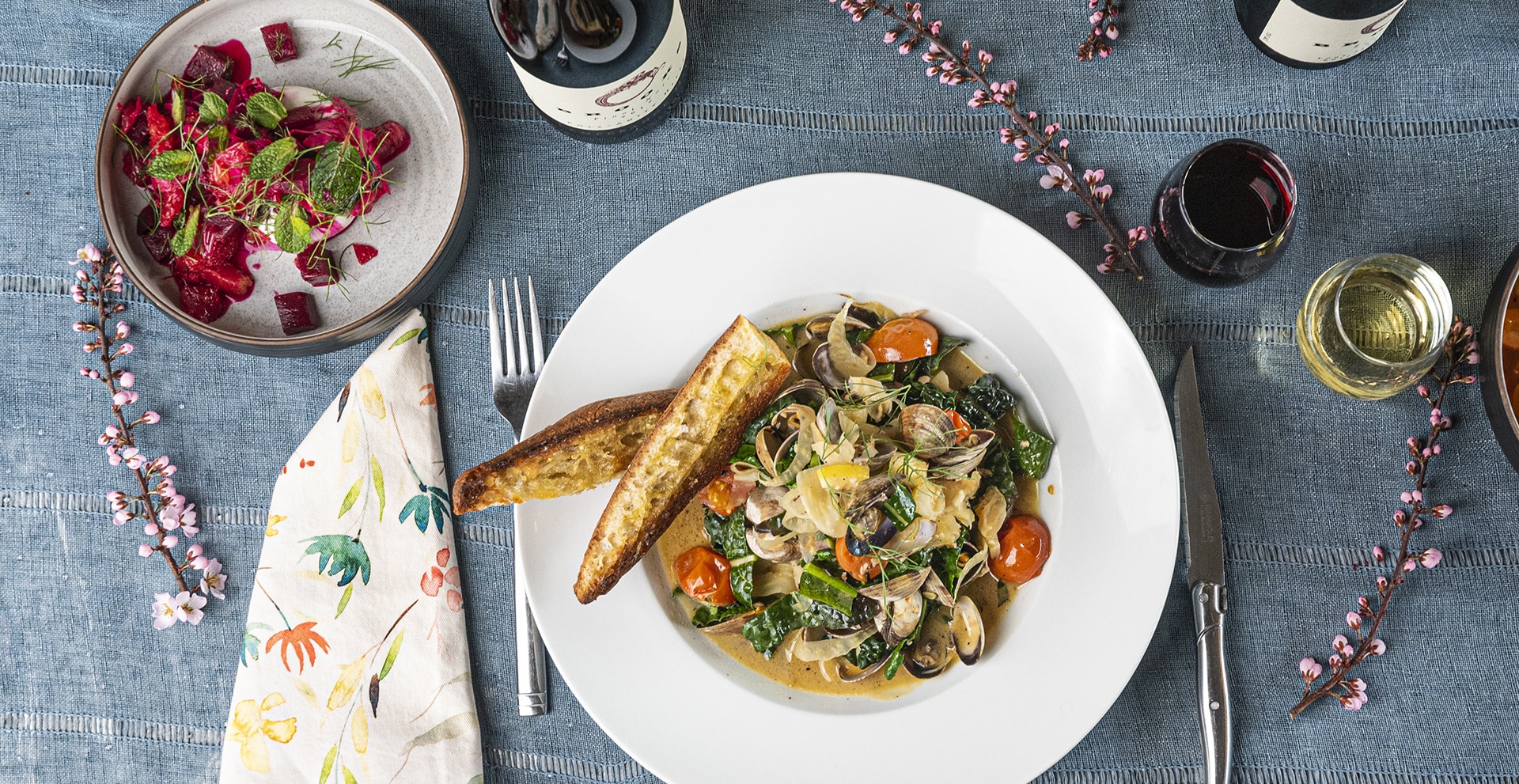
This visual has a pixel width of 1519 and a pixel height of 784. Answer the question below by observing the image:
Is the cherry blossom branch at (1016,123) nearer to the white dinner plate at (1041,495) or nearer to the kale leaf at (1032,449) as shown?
the white dinner plate at (1041,495)

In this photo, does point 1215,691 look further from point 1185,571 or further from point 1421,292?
point 1421,292

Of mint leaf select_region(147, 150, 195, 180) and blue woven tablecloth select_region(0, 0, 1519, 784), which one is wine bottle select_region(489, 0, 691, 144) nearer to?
blue woven tablecloth select_region(0, 0, 1519, 784)

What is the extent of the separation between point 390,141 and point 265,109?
0.36 metres

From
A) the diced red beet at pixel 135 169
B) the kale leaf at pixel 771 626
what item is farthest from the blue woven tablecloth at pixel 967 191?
the kale leaf at pixel 771 626

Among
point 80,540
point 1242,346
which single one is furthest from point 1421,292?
point 80,540

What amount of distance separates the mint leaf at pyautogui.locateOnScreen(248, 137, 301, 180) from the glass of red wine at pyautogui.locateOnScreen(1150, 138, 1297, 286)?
2.53 meters

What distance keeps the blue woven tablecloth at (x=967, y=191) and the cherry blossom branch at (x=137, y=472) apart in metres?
0.05

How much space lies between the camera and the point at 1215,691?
2768 mm

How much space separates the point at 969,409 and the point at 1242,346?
36.1 inches

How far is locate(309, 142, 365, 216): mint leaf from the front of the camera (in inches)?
108

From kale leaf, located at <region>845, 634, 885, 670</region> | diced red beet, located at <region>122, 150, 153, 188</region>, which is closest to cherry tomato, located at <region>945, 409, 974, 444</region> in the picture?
kale leaf, located at <region>845, 634, 885, 670</region>

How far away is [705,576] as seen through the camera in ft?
9.05

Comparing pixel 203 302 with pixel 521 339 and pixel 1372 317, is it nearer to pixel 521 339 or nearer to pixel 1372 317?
pixel 521 339

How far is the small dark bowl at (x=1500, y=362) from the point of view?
262cm
